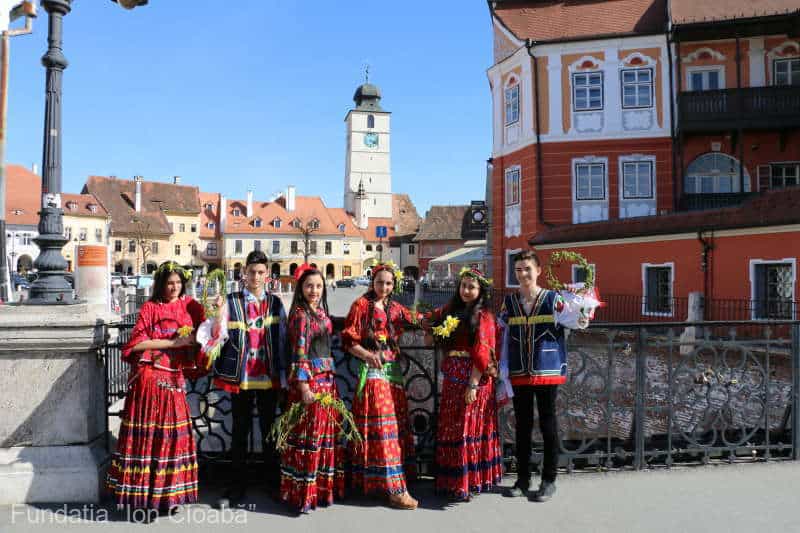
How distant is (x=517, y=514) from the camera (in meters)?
3.88

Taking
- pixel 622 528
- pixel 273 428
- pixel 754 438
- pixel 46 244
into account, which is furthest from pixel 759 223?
pixel 46 244

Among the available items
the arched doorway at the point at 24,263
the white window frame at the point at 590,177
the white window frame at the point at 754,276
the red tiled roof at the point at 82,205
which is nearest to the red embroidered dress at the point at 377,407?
the white window frame at the point at 754,276

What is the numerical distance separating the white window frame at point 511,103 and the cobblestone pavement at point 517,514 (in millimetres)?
19539

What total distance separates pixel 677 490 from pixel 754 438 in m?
1.46

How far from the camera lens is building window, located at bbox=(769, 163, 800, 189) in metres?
Answer: 20.3

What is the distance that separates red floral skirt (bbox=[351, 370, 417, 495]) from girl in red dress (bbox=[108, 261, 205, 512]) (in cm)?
114

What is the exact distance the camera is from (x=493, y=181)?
79.7 feet

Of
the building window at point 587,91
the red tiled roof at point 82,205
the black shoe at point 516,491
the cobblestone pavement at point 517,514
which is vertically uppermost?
the red tiled roof at point 82,205

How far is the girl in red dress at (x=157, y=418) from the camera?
378 centimetres

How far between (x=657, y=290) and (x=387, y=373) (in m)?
14.7

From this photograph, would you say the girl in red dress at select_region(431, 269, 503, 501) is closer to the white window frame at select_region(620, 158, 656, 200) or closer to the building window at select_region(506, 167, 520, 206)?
the white window frame at select_region(620, 158, 656, 200)

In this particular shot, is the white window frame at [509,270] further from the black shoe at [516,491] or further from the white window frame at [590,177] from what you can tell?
the black shoe at [516,491]

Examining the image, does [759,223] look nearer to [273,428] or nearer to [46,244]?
[273,428]

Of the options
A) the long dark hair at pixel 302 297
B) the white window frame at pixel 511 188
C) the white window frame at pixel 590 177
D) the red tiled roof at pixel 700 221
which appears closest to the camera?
the long dark hair at pixel 302 297
